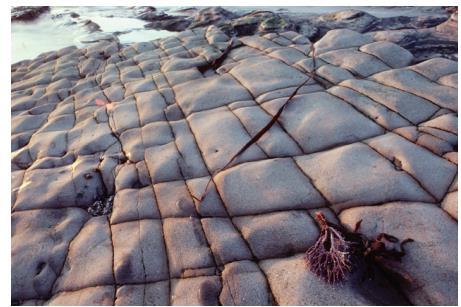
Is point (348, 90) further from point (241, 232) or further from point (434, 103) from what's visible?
point (241, 232)

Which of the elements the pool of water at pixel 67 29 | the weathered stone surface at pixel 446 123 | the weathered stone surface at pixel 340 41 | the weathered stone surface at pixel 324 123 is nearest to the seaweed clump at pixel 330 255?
the weathered stone surface at pixel 324 123

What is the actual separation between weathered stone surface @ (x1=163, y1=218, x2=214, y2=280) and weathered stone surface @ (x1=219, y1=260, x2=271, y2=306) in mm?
222

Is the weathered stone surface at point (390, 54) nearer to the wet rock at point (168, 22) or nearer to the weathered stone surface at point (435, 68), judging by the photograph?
the weathered stone surface at point (435, 68)

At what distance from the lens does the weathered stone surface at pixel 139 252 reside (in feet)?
10.6

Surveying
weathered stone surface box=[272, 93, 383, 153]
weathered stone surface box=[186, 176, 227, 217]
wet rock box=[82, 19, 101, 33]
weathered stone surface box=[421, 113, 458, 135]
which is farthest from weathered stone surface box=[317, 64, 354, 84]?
wet rock box=[82, 19, 101, 33]

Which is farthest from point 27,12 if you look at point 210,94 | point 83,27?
point 210,94

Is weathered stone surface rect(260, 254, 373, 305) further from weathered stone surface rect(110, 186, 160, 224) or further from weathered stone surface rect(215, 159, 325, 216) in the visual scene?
weathered stone surface rect(110, 186, 160, 224)

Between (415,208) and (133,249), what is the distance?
8.08ft

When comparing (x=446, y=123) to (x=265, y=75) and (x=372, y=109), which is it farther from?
(x=265, y=75)

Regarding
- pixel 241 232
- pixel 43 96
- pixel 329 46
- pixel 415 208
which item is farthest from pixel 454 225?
pixel 43 96

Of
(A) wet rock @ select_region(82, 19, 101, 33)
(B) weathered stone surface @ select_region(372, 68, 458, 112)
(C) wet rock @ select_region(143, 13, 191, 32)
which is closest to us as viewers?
(B) weathered stone surface @ select_region(372, 68, 458, 112)

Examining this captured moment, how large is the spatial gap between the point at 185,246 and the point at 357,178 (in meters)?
1.73

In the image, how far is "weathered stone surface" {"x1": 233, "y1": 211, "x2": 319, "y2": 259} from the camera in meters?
3.25

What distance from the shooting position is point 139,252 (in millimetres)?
3402
